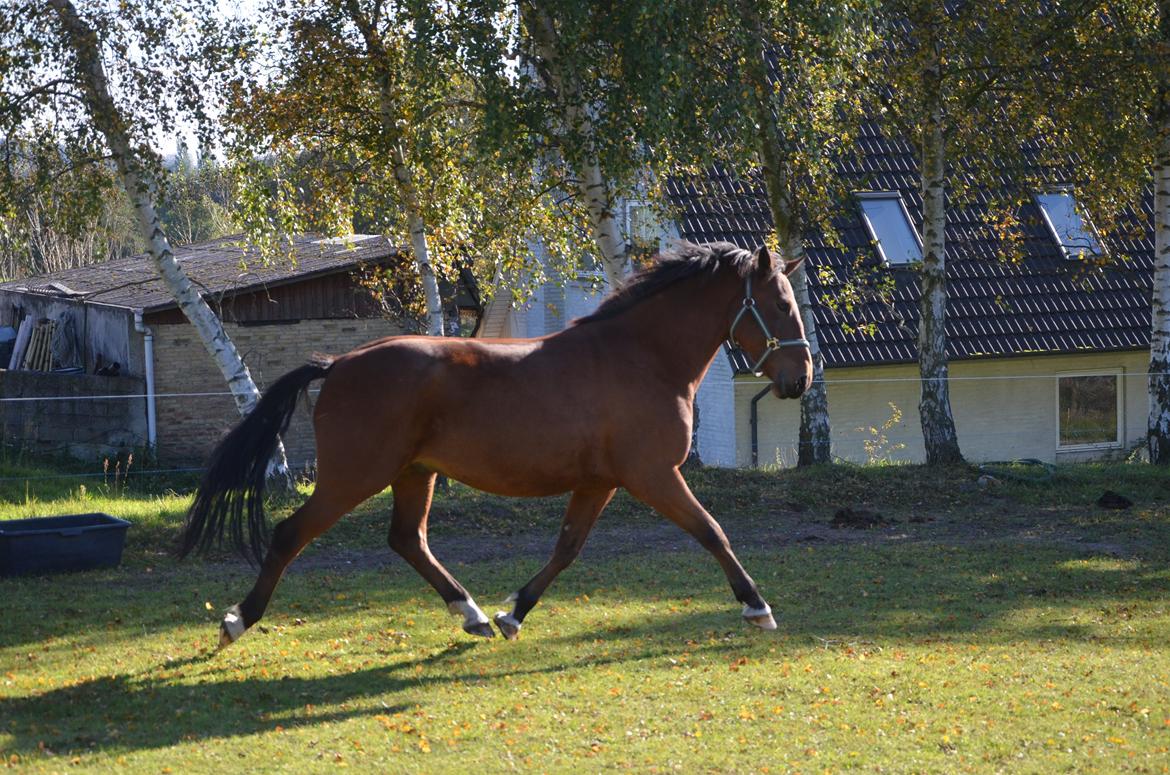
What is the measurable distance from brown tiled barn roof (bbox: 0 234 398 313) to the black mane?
398 inches

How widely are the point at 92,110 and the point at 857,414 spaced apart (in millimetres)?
12489

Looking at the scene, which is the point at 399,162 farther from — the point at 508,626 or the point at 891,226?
the point at 891,226

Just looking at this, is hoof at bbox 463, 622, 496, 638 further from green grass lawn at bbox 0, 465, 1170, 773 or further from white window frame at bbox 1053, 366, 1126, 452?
white window frame at bbox 1053, 366, 1126, 452

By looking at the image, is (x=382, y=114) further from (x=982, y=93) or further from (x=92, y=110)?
(x=982, y=93)

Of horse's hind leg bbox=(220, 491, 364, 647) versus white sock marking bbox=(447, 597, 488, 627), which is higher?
horse's hind leg bbox=(220, 491, 364, 647)

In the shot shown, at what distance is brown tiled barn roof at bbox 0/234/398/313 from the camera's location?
20.3 meters

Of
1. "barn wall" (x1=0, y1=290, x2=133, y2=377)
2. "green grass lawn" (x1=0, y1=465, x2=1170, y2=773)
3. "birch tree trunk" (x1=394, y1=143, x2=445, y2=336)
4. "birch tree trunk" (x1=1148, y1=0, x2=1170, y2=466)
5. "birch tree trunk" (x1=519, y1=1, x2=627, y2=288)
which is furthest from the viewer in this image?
"barn wall" (x1=0, y1=290, x2=133, y2=377)

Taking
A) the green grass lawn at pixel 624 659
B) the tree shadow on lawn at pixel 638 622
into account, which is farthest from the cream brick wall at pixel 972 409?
the tree shadow on lawn at pixel 638 622

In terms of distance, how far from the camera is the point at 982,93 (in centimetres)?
1447

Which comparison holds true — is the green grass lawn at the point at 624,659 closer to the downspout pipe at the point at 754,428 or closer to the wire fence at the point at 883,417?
the downspout pipe at the point at 754,428

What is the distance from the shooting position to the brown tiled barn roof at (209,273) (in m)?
20.3

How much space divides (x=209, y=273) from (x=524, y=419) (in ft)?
54.7

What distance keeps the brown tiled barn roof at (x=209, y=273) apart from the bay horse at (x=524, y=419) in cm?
1019

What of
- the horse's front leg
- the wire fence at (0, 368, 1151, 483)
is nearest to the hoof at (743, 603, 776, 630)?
the horse's front leg
